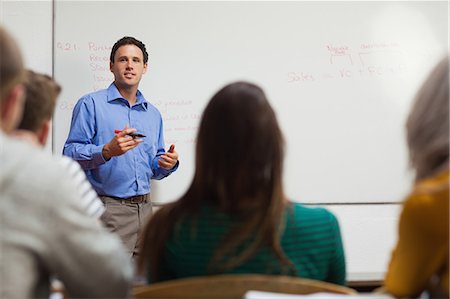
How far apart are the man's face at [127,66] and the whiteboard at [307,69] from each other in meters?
0.28

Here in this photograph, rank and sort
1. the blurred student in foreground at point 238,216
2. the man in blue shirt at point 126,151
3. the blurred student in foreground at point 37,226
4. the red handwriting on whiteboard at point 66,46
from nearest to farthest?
the blurred student in foreground at point 37,226 < the blurred student in foreground at point 238,216 < the man in blue shirt at point 126,151 < the red handwriting on whiteboard at point 66,46

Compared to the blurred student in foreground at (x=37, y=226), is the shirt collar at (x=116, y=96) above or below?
above

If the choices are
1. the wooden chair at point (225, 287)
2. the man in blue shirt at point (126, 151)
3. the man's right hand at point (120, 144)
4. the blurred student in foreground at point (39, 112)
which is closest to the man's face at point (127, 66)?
the man in blue shirt at point (126, 151)

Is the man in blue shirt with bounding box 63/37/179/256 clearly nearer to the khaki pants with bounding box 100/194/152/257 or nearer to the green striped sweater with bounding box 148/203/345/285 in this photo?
the khaki pants with bounding box 100/194/152/257

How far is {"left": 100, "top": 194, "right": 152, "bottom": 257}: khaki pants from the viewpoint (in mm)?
3080

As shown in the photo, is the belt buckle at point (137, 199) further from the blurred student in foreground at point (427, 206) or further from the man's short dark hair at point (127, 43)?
the blurred student in foreground at point (427, 206)

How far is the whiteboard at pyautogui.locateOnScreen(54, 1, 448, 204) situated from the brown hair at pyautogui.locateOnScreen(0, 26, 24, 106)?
2.39m

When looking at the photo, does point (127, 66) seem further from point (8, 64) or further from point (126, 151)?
point (8, 64)

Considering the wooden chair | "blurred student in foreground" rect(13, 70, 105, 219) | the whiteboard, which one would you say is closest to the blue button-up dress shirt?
the whiteboard

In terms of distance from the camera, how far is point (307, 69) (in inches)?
145

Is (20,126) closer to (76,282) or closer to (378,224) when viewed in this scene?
(76,282)

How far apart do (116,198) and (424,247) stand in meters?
2.11

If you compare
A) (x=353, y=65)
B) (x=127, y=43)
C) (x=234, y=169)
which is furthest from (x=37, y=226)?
(x=353, y=65)

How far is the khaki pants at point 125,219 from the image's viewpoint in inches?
121
